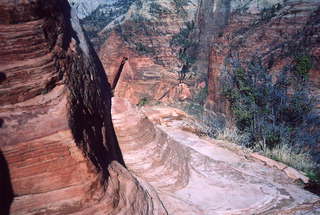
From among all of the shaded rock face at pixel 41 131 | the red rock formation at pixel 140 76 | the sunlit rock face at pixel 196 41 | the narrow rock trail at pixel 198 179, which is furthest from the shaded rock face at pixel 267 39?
the shaded rock face at pixel 41 131

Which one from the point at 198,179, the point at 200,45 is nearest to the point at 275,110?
the point at 198,179

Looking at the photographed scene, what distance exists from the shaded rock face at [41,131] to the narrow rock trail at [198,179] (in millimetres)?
1186

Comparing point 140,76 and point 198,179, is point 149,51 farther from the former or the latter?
point 198,179

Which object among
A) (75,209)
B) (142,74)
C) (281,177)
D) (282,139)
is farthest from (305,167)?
(142,74)

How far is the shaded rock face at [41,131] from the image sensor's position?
1.98 meters

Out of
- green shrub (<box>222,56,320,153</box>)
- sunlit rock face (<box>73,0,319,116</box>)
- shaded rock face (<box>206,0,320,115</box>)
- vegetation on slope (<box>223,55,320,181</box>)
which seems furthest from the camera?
sunlit rock face (<box>73,0,319,116</box>)

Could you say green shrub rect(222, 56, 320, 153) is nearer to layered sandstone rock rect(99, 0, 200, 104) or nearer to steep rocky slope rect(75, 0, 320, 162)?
steep rocky slope rect(75, 0, 320, 162)

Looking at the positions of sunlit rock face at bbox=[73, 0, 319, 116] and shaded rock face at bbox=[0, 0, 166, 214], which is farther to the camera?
sunlit rock face at bbox=[73, 0, 319, 116]

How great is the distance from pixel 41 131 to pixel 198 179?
2561 mm

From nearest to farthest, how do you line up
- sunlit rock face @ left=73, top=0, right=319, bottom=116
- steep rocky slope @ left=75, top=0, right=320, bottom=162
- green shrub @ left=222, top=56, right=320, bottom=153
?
1. green shrub @ left=222, top=56, right=320, bottom=153
2. steep rocky slope @ left=75, top=0, right=320, bottom=162
3. sunlit rock face @ left=73, top=0, right=319, bottom=116

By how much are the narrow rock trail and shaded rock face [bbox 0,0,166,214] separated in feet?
3.89

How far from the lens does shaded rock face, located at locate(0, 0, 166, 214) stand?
6.50 feet

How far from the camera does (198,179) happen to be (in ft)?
13.1

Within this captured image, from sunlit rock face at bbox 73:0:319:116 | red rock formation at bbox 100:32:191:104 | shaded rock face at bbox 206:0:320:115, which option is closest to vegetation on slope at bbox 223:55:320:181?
shaded rock face at bbox 206:0:320:115
